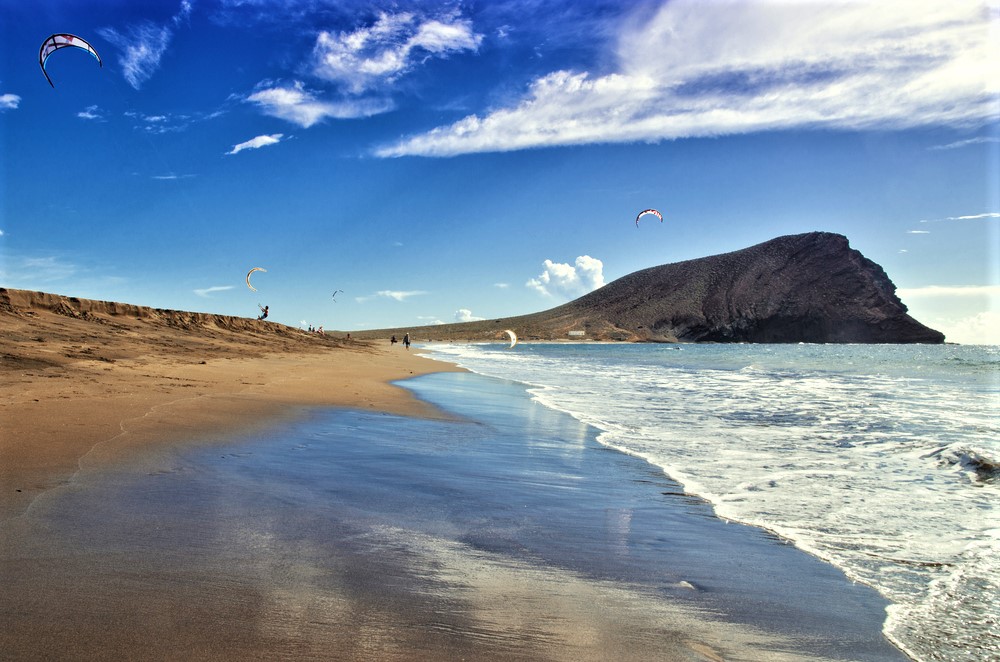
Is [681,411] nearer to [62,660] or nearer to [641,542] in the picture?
[641,542]

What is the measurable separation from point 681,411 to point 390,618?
10.4m

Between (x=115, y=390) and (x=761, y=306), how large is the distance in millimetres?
154337

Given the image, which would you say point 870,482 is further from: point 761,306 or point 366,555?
point 761,306

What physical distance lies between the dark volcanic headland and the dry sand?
424 feet

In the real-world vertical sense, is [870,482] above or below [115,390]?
below

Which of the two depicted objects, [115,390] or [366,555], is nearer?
[366,555]

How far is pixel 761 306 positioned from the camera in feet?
474

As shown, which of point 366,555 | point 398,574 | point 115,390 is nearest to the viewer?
point 398,574

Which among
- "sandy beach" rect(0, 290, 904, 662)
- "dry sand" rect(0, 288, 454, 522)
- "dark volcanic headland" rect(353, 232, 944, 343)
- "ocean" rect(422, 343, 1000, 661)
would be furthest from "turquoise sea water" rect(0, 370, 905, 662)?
"dark volcanic headland" rect(353, 232, 944, 343)

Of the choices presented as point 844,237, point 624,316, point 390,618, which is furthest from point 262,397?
point 844,237

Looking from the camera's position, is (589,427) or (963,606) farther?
(589,427)

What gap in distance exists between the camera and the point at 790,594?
10.6 feet

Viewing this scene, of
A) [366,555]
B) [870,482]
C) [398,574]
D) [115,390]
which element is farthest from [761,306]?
[398,574]

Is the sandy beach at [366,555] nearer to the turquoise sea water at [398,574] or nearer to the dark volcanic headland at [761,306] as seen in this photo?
the turquoise sea water at [398,574]
